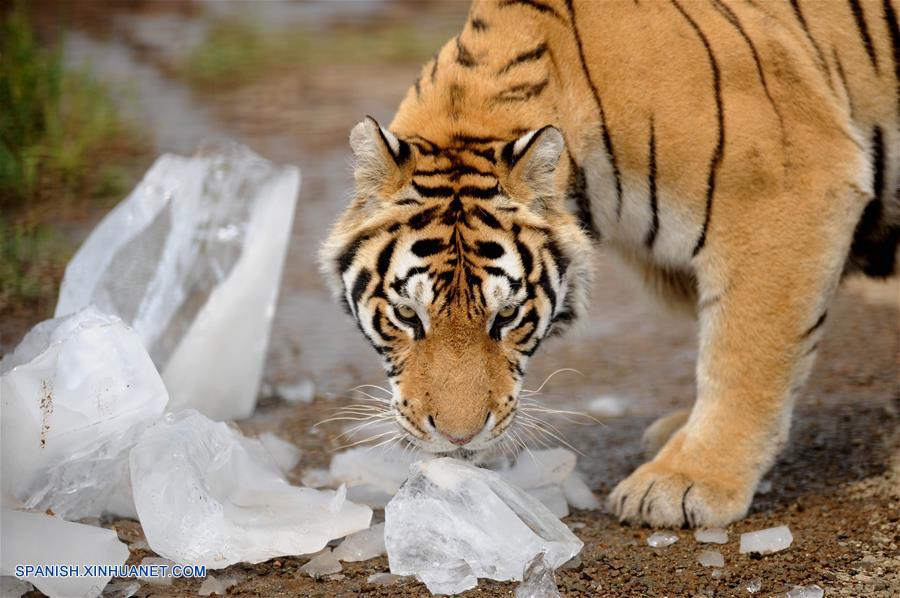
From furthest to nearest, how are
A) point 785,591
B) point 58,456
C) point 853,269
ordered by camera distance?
point 853,269
point 58,456
point 785,591

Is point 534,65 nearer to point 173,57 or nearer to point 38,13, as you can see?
point 173,57

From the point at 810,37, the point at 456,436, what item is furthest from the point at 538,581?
the point at 810,37

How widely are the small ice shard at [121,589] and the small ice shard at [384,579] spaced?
43 cm

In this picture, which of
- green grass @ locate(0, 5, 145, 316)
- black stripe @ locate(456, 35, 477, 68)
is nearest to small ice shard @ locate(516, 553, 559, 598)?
black stripe @ locate(456, 35, 477, 68)

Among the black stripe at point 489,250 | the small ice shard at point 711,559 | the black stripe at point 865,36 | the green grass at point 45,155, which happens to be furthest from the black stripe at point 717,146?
the green grass at point 45,155

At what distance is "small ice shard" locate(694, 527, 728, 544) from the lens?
2506 mm

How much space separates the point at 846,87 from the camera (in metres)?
2.72

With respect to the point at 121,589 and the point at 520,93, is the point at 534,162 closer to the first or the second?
the point at 520,93

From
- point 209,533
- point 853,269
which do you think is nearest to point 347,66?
point 853,269

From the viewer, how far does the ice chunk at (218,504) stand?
2268mm

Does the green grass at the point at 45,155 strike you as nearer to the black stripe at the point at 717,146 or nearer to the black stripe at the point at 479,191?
the black stripe at the point at 479,191

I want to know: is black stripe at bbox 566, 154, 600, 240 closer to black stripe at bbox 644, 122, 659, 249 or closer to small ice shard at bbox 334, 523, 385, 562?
black stripe at bbox 644, 122, 659, 249

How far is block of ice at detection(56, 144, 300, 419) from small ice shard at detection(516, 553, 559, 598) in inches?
43.6

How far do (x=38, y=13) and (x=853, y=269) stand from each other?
17.5 ft
